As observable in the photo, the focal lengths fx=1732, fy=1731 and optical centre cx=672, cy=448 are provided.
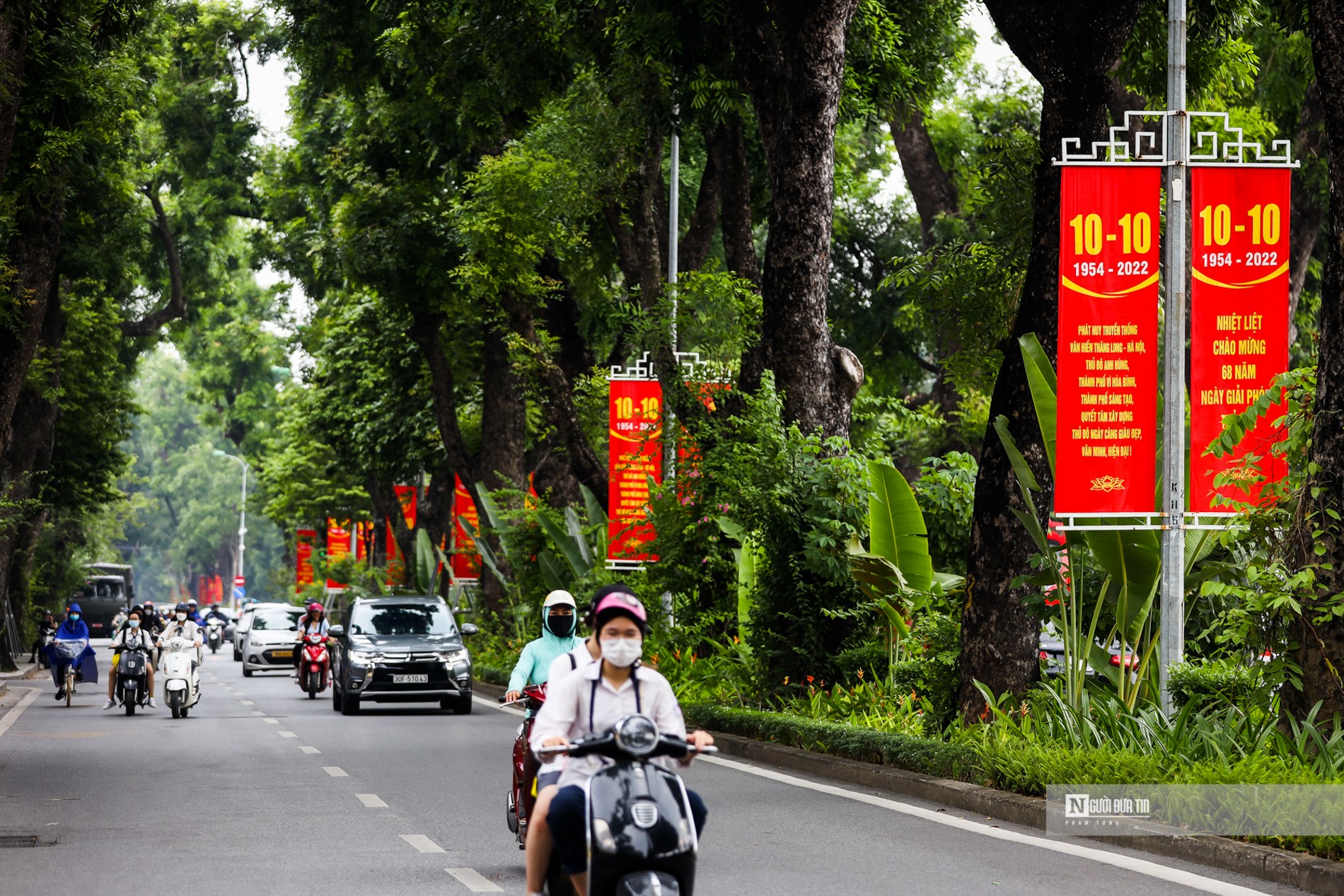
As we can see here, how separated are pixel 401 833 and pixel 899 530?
22.8ft

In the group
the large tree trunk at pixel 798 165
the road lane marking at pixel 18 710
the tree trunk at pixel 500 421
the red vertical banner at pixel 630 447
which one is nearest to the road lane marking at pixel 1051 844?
the large tree trunk at pixel 798 165

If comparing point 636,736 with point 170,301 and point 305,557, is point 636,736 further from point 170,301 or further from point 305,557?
point 305,557

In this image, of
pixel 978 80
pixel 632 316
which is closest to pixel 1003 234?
pixel 632 316

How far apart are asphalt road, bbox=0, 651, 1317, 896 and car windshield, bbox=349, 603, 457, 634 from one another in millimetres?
6735

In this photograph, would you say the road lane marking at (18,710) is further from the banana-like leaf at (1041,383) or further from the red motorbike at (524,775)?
the banana-like leaf at (1041,383)

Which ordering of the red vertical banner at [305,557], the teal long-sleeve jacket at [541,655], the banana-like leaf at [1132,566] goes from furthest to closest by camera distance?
the red vertical banner at [305,557] < the banana-like leaf at [1132,566] < the teal long-sleeve jacket at [541,655]

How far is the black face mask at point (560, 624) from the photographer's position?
9.97 meters

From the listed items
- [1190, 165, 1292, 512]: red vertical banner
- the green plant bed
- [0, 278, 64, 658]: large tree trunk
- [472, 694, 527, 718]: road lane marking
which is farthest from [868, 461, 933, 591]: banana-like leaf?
[0, 278, 64, 658]: large tree trunk

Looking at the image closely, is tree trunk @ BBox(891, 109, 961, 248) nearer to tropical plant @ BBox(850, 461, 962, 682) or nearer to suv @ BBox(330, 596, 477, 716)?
suv @ BBox(330, 596, 477, 716)

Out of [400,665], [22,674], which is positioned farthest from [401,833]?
[22,674]

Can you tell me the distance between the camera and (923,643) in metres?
16.0

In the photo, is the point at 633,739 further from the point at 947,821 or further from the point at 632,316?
the point at 632,316

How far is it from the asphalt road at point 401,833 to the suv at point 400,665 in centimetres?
531

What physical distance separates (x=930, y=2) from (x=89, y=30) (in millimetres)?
10857
